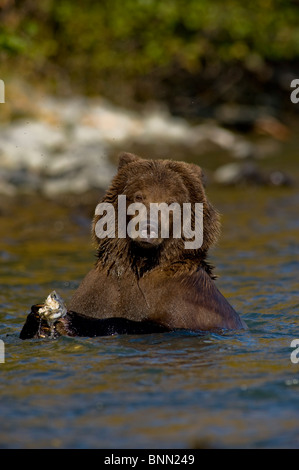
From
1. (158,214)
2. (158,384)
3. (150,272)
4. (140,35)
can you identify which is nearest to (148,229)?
(158,214)

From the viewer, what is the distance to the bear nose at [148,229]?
6.45 m

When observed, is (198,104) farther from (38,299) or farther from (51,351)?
(51,351)

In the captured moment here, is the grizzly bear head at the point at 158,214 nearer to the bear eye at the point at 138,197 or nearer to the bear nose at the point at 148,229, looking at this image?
the bear eye at the point at 138,197

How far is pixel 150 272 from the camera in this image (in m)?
6.94

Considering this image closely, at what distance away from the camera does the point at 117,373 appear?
5.97m

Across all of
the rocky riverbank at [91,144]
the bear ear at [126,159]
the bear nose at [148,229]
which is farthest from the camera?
the rocky riverbank at [91,144]

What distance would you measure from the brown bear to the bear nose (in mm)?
135

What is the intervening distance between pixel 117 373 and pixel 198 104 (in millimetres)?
22241

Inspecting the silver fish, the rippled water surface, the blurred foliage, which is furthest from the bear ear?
the blurred foliage

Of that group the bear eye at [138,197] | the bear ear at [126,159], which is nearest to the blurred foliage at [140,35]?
the bear ear at [126,159]

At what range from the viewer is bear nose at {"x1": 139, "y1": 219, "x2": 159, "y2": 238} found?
645 cm

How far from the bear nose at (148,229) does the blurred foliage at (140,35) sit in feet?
58.4

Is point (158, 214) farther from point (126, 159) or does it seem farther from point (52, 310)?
point (52, 310)

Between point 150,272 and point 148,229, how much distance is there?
52cm
